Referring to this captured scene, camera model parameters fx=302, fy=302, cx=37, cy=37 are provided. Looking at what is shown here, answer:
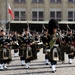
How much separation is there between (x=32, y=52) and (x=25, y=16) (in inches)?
1368

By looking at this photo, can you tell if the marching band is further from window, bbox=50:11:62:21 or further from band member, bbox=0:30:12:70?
window, bbox=50:11:62:21

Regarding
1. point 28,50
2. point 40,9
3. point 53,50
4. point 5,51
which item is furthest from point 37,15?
point 53,50

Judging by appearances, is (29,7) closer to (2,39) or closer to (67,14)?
(67,14)

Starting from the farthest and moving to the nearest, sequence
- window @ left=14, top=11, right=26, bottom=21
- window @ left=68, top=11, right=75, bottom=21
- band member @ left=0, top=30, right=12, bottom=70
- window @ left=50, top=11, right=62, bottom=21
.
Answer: window @ left=68, top=11, right=75, bottom=21 < window @ left=50, top=11, right=62, bottom=21 < window @ left=14, top=11, right=26, bottom=21 < band member @ left=0, top=30, right=12, bottom=70

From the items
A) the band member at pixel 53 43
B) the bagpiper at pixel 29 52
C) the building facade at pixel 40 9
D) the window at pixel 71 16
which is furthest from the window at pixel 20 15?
the band member at pixel 53 43

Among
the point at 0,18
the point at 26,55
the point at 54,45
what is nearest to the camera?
the point at 54,45

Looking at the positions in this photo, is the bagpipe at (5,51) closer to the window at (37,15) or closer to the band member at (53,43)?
the band member at (53,43)

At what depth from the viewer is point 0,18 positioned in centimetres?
4762

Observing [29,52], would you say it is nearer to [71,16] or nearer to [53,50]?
[53,50]

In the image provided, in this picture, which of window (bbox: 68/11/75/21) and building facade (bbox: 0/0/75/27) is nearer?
building facade (bbox: 0/0/75/27)

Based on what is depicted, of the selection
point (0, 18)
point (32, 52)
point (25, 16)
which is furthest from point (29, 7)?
point (32, 52)

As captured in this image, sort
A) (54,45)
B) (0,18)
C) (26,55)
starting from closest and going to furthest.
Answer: (54,45) → (26,55) → (0,18)

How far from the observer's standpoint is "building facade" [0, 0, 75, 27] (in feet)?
157

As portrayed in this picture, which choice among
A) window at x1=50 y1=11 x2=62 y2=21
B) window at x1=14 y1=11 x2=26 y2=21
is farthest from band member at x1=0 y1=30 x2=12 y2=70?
window at x1=50 y1=11 x2=62 y2=21
